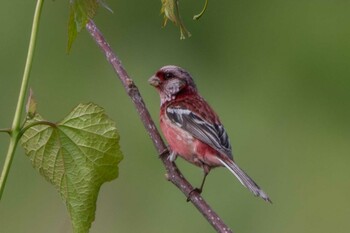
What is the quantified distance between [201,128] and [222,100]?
473 cm

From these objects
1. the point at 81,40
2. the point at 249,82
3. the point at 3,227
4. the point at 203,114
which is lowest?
the point at 203,114

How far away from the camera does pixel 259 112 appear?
9312 millimetres

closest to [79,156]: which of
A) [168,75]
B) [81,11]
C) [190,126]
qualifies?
[81,11]

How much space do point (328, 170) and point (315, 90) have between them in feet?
5.26

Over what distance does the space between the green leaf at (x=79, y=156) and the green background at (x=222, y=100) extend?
4316 millimetres

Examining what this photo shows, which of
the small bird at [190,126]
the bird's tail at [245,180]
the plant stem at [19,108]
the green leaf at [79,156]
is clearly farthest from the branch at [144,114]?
the small bird at [190,126]

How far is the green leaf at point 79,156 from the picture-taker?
213 centimetres

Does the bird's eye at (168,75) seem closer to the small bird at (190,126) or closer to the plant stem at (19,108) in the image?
the small bird at (190,126)

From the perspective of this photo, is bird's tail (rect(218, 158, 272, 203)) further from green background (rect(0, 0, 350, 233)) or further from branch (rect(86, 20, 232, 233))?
green background (rect(0, 0, 350, 233))

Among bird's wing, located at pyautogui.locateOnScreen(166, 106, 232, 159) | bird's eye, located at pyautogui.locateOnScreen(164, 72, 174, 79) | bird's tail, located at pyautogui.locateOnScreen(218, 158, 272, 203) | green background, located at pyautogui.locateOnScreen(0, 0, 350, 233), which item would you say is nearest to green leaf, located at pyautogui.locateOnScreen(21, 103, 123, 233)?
bird's tail, located at pyautogui.locateOnScreen(218, 158, 272, 203)

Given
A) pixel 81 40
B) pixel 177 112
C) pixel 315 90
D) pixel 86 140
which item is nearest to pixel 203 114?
pixel 177 112

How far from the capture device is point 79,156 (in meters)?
2.13

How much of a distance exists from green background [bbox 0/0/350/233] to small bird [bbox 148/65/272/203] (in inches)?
77.5

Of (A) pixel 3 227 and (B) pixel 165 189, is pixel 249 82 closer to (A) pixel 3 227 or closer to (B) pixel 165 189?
(B) pixel 165 189
